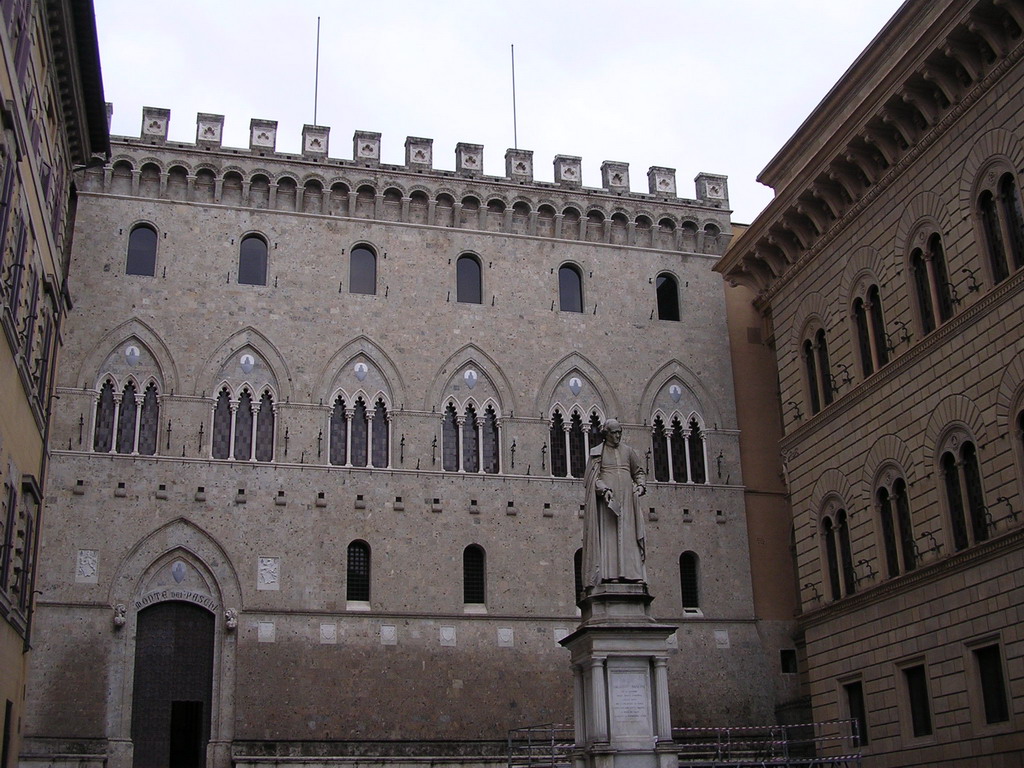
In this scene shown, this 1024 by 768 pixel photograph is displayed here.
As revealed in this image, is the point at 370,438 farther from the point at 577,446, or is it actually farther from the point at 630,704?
the point at 630,704

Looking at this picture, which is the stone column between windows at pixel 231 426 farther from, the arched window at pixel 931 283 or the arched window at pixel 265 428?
the arched window at pixel 931 283

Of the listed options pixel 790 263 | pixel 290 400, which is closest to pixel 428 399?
pixel 290 400

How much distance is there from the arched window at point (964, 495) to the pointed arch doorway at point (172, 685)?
15193 mm

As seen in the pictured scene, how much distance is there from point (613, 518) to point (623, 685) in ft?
7.14

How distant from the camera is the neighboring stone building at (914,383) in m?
19.1

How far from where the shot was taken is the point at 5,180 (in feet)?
55.0

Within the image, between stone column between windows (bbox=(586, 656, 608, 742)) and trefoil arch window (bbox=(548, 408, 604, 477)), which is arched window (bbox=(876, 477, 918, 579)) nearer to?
trefoil arch window (bbox=(548, 408, 604, 477))

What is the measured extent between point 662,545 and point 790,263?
7410 mm

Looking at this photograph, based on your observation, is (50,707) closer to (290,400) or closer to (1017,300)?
(290,400)

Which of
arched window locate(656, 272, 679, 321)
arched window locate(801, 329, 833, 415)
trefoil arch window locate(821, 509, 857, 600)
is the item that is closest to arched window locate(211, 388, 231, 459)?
arched window locate(656, 272, 679, 321)

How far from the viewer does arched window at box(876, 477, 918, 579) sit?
21.8 meters

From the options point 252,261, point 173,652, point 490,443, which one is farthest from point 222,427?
point 490,443

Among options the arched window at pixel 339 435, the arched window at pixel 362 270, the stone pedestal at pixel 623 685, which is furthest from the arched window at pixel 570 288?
the stone pedestal at pixel 623 685

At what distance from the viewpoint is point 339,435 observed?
93.0 feet
